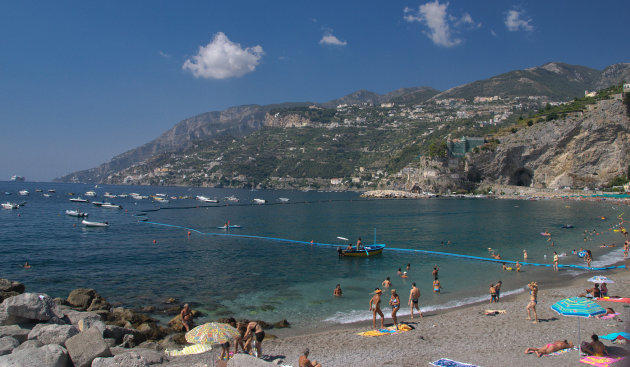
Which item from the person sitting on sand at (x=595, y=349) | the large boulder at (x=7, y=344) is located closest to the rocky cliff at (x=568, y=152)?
the person sitting on sand at (x=595, y=349)

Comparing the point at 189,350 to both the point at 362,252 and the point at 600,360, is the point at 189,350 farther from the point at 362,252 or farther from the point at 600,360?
the point at 362,252

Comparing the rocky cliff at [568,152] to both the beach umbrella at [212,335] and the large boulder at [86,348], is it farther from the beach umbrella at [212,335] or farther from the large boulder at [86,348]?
the large boulder at [86,348]

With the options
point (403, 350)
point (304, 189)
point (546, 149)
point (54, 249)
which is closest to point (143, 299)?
point (403, 350)

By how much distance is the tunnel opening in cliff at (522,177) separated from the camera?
4623 inches

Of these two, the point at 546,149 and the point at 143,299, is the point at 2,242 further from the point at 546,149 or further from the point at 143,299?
the point at 546,149

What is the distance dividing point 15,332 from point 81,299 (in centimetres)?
678

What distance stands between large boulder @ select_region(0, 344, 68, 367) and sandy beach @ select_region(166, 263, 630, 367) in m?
2.82

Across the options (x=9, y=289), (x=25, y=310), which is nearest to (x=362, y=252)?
(x=9, y=289)

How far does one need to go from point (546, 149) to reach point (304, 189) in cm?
11358

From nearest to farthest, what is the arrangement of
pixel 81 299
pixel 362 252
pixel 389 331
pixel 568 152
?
1. pixel 389 331
2. pixel 81 299
3. pixel 362 252
4. pixel 568 152

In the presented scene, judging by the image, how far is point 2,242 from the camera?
37.3 metres

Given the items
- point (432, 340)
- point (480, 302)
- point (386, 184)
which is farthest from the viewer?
point (386, 184)

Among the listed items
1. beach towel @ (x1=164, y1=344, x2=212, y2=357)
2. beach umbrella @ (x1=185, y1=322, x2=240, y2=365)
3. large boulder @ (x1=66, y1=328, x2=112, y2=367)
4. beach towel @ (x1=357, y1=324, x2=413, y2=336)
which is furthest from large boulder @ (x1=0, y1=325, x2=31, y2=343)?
beach towel @ (x1=357, y1=324, x2=413, y2=336)

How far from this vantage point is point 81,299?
17.3 m
